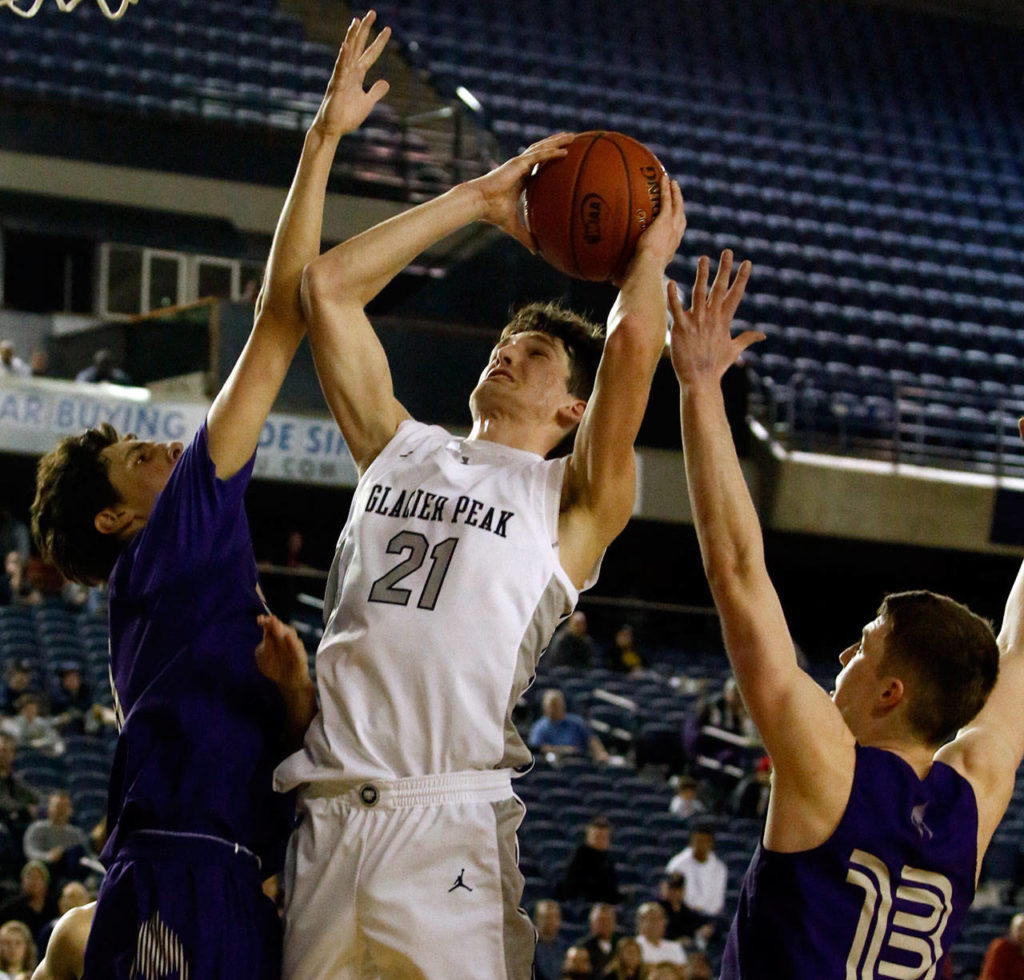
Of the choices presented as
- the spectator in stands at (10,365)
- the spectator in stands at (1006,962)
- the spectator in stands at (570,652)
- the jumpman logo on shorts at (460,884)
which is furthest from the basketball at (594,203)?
the spectator in stands at (10,365)

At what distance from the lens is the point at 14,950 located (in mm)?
7402

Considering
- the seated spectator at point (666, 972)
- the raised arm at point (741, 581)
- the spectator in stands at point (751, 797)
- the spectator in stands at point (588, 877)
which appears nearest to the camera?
the raised arm at point (741, 581)

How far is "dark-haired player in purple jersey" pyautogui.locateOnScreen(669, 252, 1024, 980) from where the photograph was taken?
8.89ft

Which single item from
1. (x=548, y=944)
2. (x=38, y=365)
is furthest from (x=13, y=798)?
(x=38, y=365)

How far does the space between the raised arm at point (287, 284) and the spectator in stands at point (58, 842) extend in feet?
19.9

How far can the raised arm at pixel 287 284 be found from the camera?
3221mm

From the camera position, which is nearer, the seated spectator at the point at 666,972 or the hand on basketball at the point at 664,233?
the hand on basketball at the point at 664,233

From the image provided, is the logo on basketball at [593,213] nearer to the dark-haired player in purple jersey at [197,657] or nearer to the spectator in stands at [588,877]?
the dark-haired player in purple jersey at [197,657]

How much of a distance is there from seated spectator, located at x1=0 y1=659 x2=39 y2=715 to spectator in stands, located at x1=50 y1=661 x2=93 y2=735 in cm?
17

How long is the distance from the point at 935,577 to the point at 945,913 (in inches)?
586

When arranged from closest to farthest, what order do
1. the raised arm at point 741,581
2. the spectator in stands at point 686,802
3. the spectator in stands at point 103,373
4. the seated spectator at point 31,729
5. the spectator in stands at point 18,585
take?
the raised arm at point 741,581, the seated spectator at point 31,729, the spectator in stands at point 686,802, the spectator in stands at point 18,585, the spectator in stands at point 103,373

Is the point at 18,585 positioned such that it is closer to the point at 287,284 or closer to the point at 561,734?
the point at 561,734

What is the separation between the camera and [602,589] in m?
17.6

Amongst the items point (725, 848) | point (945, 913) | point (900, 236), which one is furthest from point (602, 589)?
point (945, 913)
